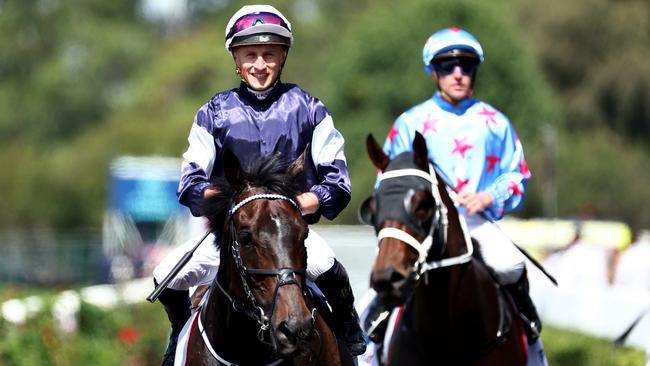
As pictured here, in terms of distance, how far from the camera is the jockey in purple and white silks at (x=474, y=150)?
742 centimetres

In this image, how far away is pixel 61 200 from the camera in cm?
5428

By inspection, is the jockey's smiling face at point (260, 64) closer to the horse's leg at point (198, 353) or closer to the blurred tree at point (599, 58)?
the horse's leg at point (198, 353)

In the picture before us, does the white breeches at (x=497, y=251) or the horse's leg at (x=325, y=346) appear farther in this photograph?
the white breeches at (x=497, y=251)

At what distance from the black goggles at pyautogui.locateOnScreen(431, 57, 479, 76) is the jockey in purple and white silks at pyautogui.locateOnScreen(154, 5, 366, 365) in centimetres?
181

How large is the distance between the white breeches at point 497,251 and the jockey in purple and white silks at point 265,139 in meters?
1.24

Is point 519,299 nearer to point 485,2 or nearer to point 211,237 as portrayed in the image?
point 211,237

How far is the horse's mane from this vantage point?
221 inches

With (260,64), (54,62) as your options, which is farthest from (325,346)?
(54,62)

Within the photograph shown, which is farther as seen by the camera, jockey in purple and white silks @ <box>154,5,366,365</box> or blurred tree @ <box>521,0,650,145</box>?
blurred tree @ <box>521,0,650,145</box>

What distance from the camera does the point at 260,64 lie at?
6.30 metres

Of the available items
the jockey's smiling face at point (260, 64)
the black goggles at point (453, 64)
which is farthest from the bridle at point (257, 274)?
the black goggles at point (453, 64)

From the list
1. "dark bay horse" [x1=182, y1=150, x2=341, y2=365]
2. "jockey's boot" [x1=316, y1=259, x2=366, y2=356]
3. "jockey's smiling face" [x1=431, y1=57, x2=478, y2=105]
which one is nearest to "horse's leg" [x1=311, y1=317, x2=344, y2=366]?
"dark bay horse" [x1=182, y1=150, x2=341, y2=365]

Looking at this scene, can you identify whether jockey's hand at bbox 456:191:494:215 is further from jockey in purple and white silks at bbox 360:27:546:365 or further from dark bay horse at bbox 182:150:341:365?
dark bay horse at bbox 182:150:341:365

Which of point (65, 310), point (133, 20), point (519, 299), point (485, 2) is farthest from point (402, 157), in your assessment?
point (133, 20)
